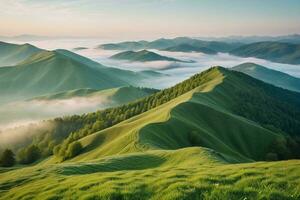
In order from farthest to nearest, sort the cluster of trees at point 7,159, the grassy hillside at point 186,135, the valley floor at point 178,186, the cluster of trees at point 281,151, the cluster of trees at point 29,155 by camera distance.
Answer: the cluster of trees at point 29,155
the cluster of trees at point 7,159
the cluster of trees at point 281,151
the grassy hillside at point 186,135
the valley floor at point 178,186

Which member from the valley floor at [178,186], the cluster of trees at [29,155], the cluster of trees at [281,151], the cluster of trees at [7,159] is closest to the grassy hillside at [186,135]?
the cluster of trees at [281,151]

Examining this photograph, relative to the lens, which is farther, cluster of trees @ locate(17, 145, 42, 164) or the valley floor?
cluster of trees @ locate(17, 145, 42, 164)

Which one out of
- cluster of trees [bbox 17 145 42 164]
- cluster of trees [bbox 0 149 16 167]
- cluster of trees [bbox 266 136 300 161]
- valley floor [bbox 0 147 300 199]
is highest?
valley floor [bbox 0 147 300 199]

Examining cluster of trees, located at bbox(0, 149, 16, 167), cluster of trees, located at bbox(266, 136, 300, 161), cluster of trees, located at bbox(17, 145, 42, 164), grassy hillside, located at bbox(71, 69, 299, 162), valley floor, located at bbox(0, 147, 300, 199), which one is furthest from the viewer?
cluster of trees, located at bbox(17, 145, 42, 164)

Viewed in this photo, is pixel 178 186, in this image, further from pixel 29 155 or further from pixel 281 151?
pixel 29 155

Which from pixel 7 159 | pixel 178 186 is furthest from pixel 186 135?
pixel 178 186

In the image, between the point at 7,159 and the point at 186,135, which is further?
the point at 7,159

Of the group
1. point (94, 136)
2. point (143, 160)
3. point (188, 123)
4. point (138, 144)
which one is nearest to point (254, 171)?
point (143, 160)

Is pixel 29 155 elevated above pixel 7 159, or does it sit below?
below

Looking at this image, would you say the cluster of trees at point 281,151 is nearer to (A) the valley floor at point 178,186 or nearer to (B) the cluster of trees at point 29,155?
(B) the cluster of trees at point 29,155

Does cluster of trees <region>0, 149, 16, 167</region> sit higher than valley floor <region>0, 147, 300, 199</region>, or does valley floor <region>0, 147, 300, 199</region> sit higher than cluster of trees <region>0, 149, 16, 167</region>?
valley floor <region>0, 147, 300, 199</region>

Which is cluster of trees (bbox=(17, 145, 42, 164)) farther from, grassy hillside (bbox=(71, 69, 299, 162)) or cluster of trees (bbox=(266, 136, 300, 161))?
cluster of trees (bbox=(266, 136, 300, 161))

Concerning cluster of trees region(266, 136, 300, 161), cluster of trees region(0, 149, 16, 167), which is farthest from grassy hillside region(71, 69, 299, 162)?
cluster of trees region(0, 149, 16, 167)
